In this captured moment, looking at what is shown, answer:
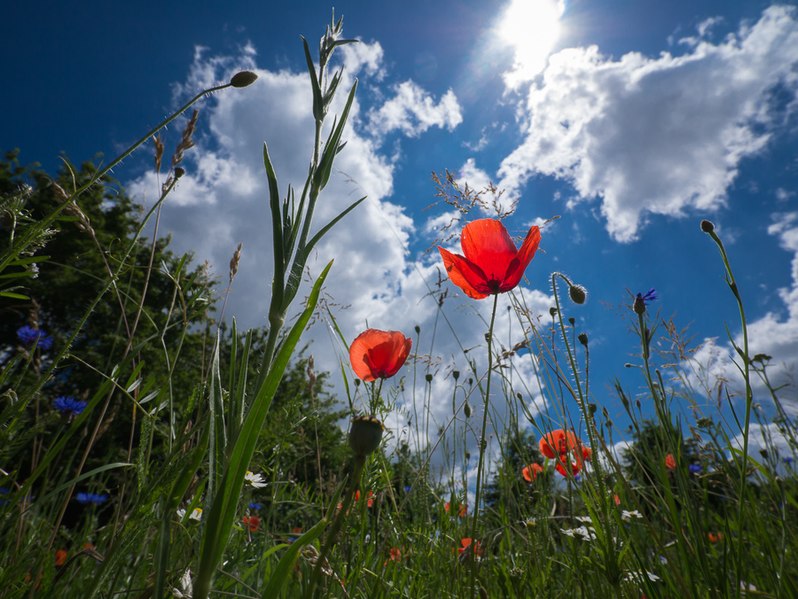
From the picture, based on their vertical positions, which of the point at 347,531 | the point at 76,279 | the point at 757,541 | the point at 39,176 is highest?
the point at 76,279

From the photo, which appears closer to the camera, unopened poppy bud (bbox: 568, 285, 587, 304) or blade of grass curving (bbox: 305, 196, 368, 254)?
blade of grass curving (bbox: 305, 196, 368, 254)

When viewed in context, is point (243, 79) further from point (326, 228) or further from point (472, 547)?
point (472, 547)

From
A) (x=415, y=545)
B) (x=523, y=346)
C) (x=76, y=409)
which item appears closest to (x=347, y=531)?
(x=415, y=545)

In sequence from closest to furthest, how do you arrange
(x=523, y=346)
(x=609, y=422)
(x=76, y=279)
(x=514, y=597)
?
(x=514, y=597), (x=609, y=422), (x=523, y=346), (x=76, y=279)

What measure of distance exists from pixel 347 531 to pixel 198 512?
683mm

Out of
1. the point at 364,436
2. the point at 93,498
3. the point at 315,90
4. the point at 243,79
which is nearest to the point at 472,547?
the point at 364,436

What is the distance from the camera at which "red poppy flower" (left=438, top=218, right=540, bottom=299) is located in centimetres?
139

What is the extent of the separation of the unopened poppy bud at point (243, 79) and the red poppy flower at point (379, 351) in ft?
2.03

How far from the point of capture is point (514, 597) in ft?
4.22

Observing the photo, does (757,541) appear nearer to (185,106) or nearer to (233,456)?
(233,456)

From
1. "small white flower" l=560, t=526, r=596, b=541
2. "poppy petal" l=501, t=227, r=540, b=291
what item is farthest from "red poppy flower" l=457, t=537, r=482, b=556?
"poppy petal" l=501, t=227, r=540, b=291

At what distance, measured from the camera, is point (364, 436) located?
617 millimetres

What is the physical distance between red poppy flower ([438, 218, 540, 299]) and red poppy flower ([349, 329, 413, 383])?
0.33 meters

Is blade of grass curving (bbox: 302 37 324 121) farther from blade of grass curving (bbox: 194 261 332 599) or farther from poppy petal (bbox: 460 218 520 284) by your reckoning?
poppy petal (bbox: 460 218 520 284)
